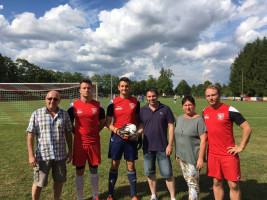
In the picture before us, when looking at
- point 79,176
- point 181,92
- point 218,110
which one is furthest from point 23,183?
point 181,92

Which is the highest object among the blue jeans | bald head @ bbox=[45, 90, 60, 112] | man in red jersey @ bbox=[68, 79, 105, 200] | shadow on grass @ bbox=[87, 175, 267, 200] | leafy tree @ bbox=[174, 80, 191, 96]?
leafy tree @ bbox=[174, 80, 191, 96]

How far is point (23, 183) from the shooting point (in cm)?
429

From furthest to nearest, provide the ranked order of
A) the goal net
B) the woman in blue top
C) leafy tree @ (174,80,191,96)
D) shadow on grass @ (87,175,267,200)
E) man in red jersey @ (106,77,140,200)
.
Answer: leafy tree @ (174,80,191,96)
the goal net
shadow on grass @ (87,175,267,200)
man in red jersey @ (106,77,140,200)
the woman in blue top

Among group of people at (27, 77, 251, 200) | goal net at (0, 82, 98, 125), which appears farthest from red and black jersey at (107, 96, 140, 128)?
goal net at (0, 82, 98, 125)

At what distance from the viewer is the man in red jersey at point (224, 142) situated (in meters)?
2.76

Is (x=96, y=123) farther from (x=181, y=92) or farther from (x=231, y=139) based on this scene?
(x=181, y=92)

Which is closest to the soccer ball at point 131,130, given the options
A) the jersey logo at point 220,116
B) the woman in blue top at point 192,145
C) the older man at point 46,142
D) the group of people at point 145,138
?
the group of people at point 145,138

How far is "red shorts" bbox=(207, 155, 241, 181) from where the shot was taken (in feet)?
8.98

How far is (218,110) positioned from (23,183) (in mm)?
4457

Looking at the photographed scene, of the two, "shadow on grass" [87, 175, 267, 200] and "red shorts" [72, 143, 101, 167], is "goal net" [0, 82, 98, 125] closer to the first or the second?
"shadow on grass" [87, 175, 267, 200]

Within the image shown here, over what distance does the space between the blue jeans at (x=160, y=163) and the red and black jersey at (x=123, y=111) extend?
0.70m

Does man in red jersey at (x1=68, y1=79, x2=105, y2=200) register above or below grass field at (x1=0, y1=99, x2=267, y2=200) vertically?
above

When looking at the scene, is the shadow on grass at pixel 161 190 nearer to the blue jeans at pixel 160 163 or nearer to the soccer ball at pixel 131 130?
the blue jeans at pixel 160 163

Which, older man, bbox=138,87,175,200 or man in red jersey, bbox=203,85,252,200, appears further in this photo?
older man, bbox=138,87,175,200
